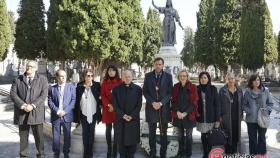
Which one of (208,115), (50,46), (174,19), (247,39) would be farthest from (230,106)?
(247,39)

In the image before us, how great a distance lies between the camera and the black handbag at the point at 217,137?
6789mm

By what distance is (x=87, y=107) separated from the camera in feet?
24.1

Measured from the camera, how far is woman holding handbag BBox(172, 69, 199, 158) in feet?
22.7

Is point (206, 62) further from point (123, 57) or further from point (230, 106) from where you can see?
point (230, 106)

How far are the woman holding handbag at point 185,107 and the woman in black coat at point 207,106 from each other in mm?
162

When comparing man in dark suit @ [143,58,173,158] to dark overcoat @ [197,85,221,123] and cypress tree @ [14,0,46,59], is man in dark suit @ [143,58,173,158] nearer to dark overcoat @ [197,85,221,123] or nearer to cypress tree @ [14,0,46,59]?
dark overcoat @ [197,85,221,123]

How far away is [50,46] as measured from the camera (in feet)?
111

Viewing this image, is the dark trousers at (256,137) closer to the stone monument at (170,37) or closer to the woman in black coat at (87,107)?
the woman in black coat at (87,107)

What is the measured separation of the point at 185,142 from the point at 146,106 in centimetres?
103

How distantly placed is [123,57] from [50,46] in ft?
A: 25.0

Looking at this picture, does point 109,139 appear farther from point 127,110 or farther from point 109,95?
point 127,110

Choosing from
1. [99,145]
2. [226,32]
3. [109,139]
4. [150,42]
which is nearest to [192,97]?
[109,139]

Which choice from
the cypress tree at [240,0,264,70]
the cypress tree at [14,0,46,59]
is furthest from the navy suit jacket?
the cypress tree at [14,0,46,59]

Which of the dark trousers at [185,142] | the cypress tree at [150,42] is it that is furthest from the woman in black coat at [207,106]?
the cypress tree at [150,42]
